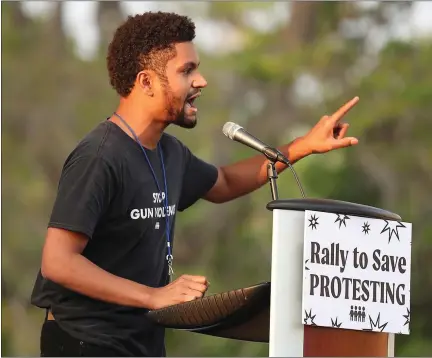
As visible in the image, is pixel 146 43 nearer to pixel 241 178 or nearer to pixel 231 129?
pixel 231 129

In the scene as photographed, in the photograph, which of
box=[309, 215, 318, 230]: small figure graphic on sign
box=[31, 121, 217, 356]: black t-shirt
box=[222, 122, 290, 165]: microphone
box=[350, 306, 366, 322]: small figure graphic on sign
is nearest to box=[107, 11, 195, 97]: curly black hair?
box=[31, 121, 217, 356]: black t-shirt

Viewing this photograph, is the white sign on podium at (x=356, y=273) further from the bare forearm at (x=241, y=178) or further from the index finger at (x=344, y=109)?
the bare forearm at (x=241, y=178)

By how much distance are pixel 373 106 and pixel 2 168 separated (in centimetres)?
433

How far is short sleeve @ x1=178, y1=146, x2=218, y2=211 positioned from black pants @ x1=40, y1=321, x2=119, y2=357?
70 centimetres

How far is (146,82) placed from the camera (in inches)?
129

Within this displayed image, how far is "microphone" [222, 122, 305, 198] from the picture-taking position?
2.93 m

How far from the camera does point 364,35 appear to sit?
40.6 ft

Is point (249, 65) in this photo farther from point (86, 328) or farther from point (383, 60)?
point (86, 328)

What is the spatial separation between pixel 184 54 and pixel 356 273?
1.04 meters

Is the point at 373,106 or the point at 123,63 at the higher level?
the point at 373,106

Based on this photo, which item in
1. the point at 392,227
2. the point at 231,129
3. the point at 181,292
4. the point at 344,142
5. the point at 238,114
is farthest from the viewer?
the point at 238,114

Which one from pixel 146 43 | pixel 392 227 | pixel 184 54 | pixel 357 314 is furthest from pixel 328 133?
pixel 357 314

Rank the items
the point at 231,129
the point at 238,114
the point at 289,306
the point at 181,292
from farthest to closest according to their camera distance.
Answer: the point at 238,114 → the point at 231,129 → the point at 181,292 → the point at 289,306

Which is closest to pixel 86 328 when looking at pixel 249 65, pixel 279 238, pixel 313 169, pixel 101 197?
pixel 101 197
